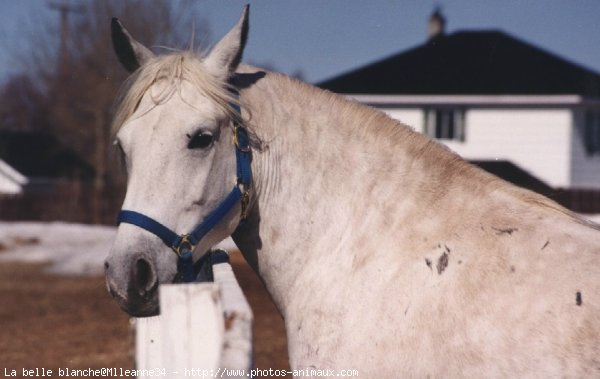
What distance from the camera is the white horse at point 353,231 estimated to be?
278 cm

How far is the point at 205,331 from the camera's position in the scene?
7.23 ft

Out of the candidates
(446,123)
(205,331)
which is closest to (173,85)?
(205,331)

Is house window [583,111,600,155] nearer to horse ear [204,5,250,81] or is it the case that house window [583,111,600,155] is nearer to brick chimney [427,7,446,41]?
brick chimney [427,7,446,41]

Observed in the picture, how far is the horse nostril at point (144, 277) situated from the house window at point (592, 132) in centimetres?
2473

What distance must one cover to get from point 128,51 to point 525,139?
23.2 metres

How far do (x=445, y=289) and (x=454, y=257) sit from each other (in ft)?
0.45

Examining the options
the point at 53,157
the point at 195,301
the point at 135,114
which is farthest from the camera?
the point at 53,157

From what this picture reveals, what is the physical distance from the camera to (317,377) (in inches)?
119

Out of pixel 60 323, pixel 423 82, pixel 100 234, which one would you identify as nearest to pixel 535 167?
pixel 423 82

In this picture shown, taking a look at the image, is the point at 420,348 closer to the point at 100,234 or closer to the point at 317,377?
the point at 317,377

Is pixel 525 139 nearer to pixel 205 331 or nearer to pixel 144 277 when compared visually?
pixel 144 277

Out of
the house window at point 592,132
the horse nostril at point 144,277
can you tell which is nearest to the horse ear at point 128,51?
the horse nostril at point 144,277

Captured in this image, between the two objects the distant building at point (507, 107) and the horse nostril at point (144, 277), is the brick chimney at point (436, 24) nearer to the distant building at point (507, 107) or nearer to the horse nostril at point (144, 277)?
the distant building at point (507, 107)

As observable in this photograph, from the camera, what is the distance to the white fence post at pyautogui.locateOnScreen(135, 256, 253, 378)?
6.94ft
